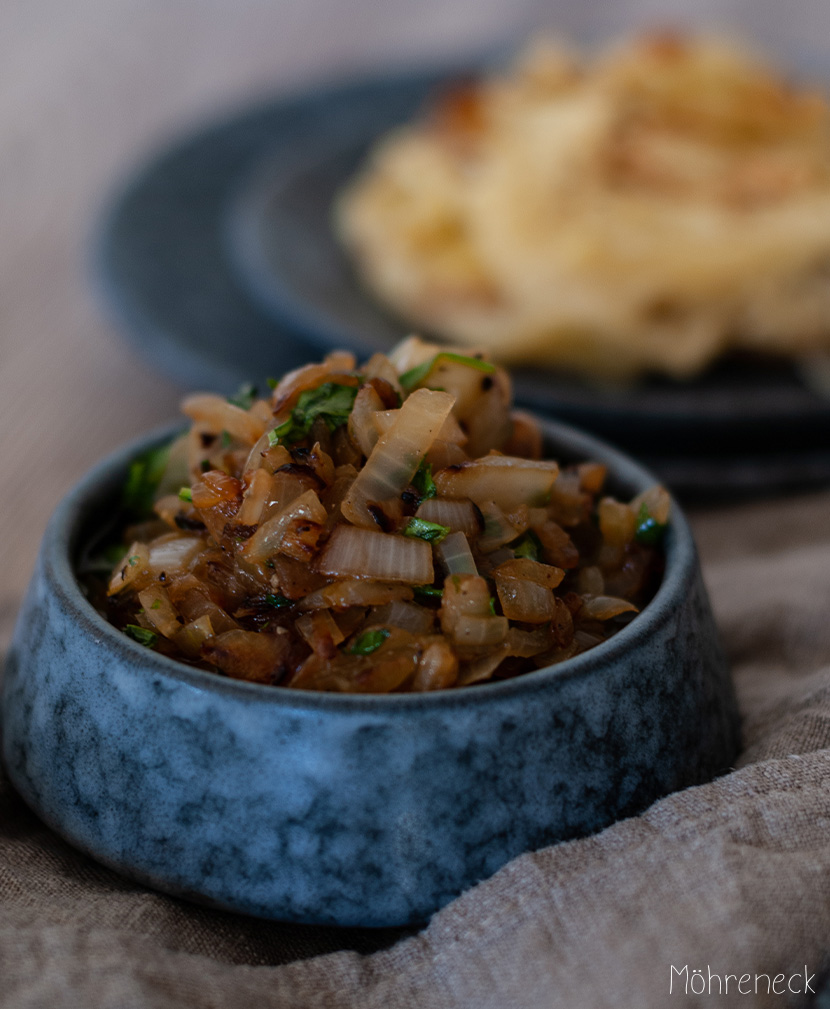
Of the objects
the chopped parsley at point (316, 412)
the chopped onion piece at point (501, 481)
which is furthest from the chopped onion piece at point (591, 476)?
the chopped parsley at point (316, 412)

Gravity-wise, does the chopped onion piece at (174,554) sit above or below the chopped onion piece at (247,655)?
above

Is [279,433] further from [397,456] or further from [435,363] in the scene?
[435,363]

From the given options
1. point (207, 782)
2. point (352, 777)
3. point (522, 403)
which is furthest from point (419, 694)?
point (522, 403)

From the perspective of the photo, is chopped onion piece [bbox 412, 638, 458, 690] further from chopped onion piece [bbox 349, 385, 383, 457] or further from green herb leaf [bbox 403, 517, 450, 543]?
chopped onion piece [bbox 349, 385, 383, 457]

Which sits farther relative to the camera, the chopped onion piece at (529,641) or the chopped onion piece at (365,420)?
the chopped onion piece at (365,420)

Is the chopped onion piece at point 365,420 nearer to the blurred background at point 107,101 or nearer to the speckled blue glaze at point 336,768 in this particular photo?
the speckled blue glaze at point 336,768

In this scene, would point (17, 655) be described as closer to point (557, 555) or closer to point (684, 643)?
point (557, 555)
